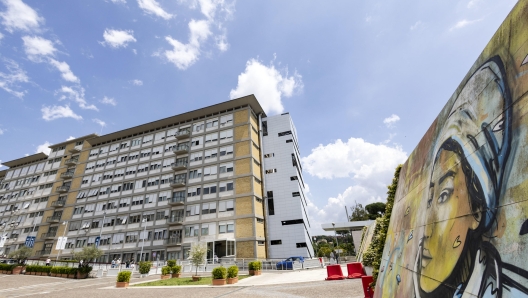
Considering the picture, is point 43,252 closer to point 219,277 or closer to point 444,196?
point 219,277

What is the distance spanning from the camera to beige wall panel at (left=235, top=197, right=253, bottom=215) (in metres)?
35.1

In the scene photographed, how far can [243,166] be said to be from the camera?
1499 inches

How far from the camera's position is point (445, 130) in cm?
450

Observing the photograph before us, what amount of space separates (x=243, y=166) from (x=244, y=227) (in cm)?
902

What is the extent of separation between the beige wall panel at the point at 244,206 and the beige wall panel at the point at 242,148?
720 centimetres

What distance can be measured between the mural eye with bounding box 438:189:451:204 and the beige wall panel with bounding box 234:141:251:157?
3505 centimetres

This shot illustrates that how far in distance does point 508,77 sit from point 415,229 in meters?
3.46

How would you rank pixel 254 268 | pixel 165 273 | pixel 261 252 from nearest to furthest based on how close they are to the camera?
pixel 254 268, pixel 165 273, pixel 261 252

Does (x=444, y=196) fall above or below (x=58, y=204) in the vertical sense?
below

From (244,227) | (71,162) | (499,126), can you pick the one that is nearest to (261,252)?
(244,227)

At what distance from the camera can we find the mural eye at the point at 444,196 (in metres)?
3.90

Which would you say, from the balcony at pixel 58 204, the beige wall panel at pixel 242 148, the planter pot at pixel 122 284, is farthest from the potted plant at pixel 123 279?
the balcony at pixel 58 204

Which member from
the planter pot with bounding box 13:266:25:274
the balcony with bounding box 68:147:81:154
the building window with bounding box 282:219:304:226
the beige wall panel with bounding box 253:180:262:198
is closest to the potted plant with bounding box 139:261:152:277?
the beige wall panel with bounding box 253:180:262:198

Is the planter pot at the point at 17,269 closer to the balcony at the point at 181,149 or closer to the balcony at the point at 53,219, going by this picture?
the balcony at the point at 53,219
